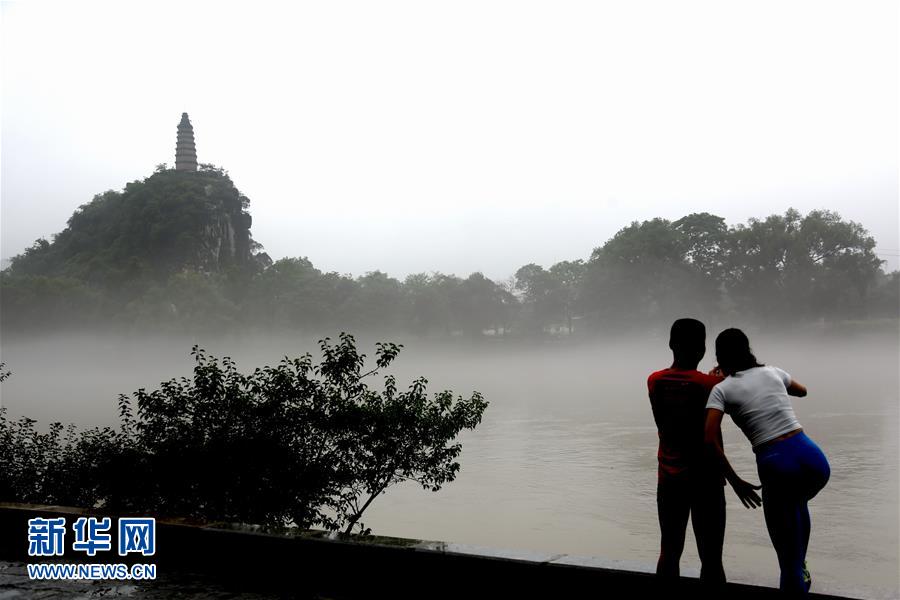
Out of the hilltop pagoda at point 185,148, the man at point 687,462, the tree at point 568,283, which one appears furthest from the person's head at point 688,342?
the hilltop pagoda at point 185,148

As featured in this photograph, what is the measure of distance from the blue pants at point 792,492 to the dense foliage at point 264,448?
3861 millimetres

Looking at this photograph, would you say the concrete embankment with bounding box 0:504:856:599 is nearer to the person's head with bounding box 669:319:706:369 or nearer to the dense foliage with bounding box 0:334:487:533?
the person's head with bounding box 669:319:706:369

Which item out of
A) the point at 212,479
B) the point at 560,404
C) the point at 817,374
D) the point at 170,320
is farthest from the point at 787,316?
the point at 212,479

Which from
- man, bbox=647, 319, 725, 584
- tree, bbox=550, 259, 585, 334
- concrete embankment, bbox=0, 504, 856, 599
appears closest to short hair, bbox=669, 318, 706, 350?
man, bbox=647, 319, 725, 584

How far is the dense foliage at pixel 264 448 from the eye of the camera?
613 centimetres

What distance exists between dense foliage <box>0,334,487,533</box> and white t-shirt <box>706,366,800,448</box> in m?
3.86

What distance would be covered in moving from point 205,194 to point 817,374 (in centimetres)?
5885

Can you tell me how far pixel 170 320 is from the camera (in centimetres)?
5219

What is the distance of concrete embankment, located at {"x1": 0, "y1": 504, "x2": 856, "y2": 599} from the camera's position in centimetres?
332

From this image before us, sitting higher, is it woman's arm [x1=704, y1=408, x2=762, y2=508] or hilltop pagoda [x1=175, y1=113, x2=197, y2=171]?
hilltop pagoda [x1=175, y1=113, x2=197, y2=171]

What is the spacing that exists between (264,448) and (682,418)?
4084 millimetres

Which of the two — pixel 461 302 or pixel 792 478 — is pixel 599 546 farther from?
pixel 461 302

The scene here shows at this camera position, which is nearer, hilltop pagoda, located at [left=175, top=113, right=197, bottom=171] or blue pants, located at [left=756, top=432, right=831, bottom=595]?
blue pants, located at [left=756, top=432, right=831, bottom=595]

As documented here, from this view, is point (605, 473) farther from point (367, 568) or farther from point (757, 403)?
point (757, 403)
